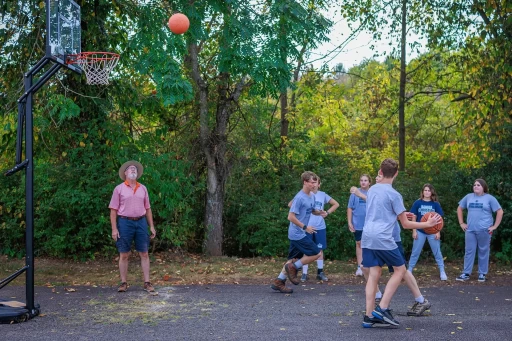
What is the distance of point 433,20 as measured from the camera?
16859 mm

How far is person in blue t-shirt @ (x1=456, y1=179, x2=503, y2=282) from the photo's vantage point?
1115cm

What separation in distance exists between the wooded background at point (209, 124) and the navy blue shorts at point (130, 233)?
7.92ft

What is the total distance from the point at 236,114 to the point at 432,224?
8987 millimetres

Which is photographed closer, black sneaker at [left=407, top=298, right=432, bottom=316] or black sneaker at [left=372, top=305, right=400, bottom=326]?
black sneaker at [left=372, top=305, right=400, bottom=326]

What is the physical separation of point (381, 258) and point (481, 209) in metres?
4.70

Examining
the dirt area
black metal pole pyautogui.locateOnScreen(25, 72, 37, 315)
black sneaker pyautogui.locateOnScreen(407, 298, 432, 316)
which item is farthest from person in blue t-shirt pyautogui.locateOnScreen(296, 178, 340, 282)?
black metal pole pyautogui.locateOnScreen(25, 72, 37, 315)

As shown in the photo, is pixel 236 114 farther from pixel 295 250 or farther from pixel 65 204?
pixel 295 250

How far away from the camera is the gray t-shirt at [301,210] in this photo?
9344 millimetres

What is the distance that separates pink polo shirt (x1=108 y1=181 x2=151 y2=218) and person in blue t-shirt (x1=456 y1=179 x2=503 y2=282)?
560cm

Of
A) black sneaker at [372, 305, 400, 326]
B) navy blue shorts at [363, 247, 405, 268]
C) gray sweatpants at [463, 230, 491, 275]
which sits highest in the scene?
navy blue shorts at [363, 247, 405, 268]

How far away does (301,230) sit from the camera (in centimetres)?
948

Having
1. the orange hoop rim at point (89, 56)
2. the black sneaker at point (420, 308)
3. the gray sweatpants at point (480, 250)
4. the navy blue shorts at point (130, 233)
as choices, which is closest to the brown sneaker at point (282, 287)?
the navy blue shorts at point (130, 233)

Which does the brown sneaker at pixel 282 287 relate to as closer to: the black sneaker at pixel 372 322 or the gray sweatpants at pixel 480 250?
the black sneaker at pixel 372 322

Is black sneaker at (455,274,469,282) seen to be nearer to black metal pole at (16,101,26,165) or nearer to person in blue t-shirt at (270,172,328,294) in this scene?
person in blue t-shirt at (270,172,328,294)
